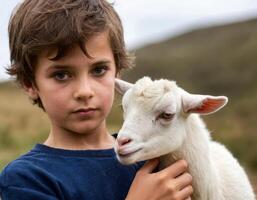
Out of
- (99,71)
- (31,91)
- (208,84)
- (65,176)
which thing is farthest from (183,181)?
(208,84)

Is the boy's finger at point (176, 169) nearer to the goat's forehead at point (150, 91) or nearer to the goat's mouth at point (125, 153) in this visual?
the goat's mouth at point (125, 153)

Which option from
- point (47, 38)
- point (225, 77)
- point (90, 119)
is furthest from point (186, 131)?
point (225, 77)

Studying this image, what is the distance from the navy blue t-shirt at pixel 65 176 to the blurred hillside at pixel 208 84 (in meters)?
0.74

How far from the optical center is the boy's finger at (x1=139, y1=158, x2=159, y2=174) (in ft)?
13.9

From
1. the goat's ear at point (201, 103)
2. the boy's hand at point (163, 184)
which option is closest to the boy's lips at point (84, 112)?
the boy's hand at point (163, 184)

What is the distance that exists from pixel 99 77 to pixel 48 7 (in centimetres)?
55

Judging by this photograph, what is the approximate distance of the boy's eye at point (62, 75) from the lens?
420 cm

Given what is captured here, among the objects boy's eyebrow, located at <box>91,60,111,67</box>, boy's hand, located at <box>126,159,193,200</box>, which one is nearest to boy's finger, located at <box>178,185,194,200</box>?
boy's hand, located at <box>126,159,193,200</box>

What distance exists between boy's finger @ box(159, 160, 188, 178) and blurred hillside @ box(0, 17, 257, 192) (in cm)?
84

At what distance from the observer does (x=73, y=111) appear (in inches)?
166

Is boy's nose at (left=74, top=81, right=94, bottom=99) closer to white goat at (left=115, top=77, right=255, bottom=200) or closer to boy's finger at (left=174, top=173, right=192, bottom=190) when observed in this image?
white goat at (left=115, top=77, right=255, bottom=200)

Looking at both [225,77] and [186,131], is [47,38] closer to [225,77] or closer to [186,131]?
[186,131]

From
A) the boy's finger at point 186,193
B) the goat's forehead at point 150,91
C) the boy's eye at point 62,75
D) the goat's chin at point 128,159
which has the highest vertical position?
the boy's eye at point 62,75

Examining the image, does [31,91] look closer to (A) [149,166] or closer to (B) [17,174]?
(B) [17,174]
